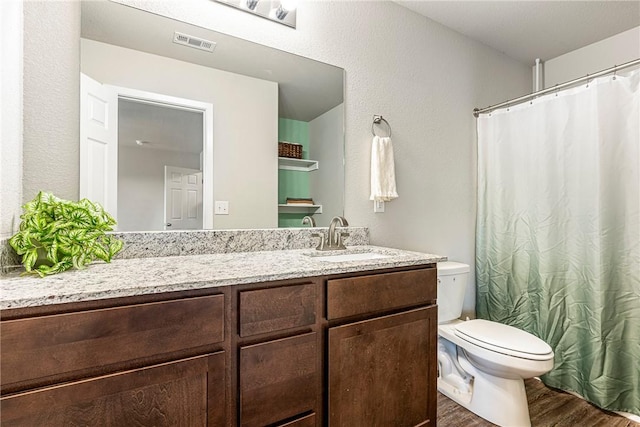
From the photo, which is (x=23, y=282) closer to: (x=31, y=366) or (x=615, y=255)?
(x=31, y=366)

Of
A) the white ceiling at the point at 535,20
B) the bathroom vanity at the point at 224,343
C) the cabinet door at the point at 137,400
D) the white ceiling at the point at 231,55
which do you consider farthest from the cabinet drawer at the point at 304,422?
the white ceiling at the point at 535,20

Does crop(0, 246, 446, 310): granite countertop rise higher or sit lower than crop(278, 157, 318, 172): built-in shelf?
lower

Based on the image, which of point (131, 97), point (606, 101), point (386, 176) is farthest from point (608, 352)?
point (131, 97)

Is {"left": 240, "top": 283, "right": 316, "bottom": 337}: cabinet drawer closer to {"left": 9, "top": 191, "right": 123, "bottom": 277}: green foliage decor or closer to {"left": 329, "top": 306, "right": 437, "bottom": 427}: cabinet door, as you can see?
{"left": 329, "top": 306, "right": 437, "bottom": 427}: cabinet door

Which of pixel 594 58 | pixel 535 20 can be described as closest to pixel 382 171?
pixel 535 20

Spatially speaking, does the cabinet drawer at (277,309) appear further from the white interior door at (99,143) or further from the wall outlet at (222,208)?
the white interior door at (99,143)

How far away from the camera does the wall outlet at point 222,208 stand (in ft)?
4.88

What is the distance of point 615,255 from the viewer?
1757 mm

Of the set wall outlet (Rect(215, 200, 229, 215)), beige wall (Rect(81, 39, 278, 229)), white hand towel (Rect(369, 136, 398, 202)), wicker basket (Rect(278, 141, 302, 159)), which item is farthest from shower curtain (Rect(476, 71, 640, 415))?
wall outlet (Rect(215, 200, 229, 215))

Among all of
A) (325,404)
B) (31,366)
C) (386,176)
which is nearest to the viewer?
(31,366)

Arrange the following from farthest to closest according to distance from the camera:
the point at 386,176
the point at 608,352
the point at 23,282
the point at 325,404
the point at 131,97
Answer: the point at 386,176
the point at 608,352
the point at 131,97
the point at 325,404
the point at 23,282

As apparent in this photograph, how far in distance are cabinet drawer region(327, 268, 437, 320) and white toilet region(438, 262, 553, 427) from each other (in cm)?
52

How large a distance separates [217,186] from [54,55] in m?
0.75

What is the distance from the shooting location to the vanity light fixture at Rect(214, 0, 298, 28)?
1529mm
